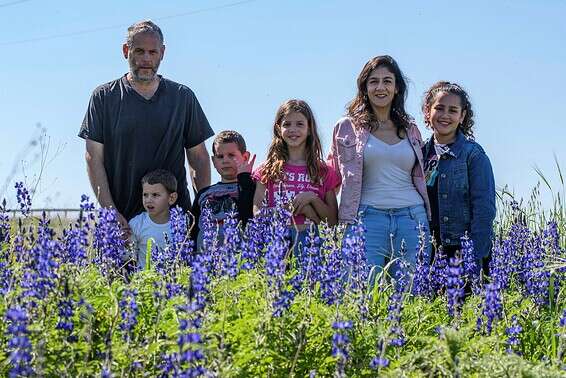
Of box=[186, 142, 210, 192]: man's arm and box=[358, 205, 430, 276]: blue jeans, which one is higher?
box=[186, 142, 210, 192]: man's arm

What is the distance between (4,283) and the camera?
3.91 metres

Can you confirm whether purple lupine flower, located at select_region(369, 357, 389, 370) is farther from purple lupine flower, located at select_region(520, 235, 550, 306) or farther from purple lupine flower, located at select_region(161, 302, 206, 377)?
purple lupine flower, located at select_region(520, 235, 550, 306)

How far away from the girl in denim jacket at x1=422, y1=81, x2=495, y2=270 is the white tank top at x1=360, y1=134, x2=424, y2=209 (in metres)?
0.31

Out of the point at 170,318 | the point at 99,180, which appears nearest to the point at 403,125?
the point at 99,180

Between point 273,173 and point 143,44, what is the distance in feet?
4.54

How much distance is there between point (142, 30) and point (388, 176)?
2138 millimetres

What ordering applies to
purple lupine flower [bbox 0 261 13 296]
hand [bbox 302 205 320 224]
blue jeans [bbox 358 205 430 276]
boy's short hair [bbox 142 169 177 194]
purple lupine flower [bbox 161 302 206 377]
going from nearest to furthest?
purple lupine flower [bbox 161 302 206 377]
purple lupine flower [bbox 0 261 13 296]
blue jeans [bbox 358 205 430 276]
hand [bbox 302 205 320 224]
boy's short hair [bbox 142 169 177 194]

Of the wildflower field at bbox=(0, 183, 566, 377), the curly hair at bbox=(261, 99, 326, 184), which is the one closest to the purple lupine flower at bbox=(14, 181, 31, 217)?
the wildflower field at bbox=(0, 183, 566, 377)

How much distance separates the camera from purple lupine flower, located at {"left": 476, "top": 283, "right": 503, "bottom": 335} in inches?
156

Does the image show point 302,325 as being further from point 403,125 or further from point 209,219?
point 403,125

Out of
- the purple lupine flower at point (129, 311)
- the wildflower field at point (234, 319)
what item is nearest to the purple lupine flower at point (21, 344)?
the wildflower field at point (234, 319)

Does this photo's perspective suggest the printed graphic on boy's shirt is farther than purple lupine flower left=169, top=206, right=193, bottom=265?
Yes

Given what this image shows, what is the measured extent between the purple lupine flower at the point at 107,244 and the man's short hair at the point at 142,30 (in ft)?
6.59

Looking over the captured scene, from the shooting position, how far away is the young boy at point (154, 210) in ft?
20.7
